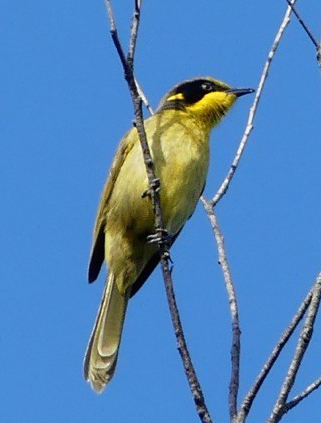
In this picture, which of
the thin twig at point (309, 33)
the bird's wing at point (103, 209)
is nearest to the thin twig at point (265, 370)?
the thin twig at point (309, 33)

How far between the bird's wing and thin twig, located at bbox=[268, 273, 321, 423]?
3.23 metres

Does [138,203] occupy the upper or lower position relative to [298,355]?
upper

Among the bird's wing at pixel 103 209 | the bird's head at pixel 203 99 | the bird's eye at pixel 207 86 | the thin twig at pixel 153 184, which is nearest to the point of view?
the thin twig at pixel 153 184

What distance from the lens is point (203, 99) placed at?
7.59m

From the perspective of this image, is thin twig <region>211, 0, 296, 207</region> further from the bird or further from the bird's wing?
the bird's wing

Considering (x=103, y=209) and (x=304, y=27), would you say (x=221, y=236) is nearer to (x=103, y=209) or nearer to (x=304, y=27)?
(x=304, y=27)

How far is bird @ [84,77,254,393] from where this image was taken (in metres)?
6.64

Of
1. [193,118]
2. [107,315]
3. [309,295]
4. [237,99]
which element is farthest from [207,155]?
[309,295]

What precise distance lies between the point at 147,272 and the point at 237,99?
1653 mm

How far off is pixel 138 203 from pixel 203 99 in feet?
4.38

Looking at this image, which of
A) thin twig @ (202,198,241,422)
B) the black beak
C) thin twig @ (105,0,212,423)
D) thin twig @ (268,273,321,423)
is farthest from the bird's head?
thin twig @ (268,273,321,423)

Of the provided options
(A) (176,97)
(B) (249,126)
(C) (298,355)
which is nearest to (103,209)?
(A) (176,97)

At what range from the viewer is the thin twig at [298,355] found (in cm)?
389

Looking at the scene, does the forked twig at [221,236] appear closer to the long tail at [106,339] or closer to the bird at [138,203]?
the bird at [138,203]
